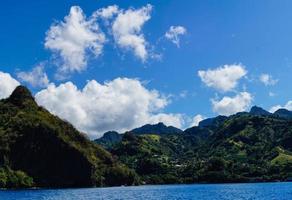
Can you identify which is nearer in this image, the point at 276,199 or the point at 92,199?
the point at 276,199

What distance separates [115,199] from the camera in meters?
144

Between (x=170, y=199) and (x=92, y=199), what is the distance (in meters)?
22.4

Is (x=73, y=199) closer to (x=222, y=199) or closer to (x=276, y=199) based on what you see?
(x=222, y=199)

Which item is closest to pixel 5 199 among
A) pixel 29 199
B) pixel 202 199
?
pixel 29 199

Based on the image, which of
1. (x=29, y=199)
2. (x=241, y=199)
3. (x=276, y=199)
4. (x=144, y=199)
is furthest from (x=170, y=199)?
(x=29, y=199)

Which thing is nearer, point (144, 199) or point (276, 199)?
point (276, 199)

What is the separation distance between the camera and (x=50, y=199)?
145750mm

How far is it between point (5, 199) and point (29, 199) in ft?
22.7

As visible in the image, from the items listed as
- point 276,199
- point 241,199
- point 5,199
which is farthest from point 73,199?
point 276,199

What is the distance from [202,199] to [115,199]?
24949 mm

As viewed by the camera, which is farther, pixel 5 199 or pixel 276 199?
pixel 5 199

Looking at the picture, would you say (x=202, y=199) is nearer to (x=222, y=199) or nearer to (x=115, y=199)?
(x=222, y=199)

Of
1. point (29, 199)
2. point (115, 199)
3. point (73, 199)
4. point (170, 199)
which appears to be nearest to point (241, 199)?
point (170, 199)

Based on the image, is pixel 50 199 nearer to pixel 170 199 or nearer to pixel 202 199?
pixel 170 199
